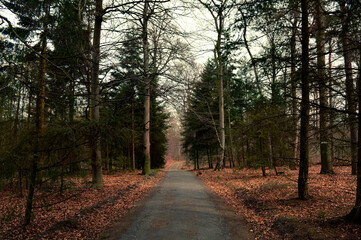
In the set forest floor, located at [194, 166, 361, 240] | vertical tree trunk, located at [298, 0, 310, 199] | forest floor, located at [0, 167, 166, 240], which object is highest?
vertical tree trunk, located at [298, 0, 310, 199]

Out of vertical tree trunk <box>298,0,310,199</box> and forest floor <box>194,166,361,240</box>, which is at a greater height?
vertical tree trunk <box>298,0,310,199</box>

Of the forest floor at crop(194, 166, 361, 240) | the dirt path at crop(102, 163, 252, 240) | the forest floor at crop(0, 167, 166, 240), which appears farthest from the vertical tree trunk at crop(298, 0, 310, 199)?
the forest floor at crop(0, 167, 166, 240)

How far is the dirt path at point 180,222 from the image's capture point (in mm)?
4595

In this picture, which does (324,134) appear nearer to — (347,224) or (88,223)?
(347,224)

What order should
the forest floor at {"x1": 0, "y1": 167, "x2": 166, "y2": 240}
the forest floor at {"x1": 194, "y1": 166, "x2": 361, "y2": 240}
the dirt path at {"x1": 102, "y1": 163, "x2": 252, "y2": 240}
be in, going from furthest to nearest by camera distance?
1. the forest floor at {"x1": 0, "y1": 167, "x2": 166, "y2": 240}
2. the dirt path at {"x1": 102, "y1": 163, "x2": 252, "y2": 240}
3. the forest floor at {"x1": 194, "y1": 166, "x2": 361, "y2": 240}

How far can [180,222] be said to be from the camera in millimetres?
5320

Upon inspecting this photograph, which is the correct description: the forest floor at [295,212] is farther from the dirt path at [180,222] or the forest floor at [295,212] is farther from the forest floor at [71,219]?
the forest floor at [71,219]

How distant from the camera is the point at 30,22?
4.22 m

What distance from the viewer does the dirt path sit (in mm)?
4595

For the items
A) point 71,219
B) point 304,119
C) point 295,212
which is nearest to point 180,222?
point 71,219

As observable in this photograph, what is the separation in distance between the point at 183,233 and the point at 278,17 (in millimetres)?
5811

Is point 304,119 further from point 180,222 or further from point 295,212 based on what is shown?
point 180,222

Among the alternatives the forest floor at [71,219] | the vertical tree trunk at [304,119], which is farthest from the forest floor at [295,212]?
the forest floor at [71,219]

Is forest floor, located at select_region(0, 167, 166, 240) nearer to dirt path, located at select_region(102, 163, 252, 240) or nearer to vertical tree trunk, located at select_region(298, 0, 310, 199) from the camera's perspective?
dirt path, located at select_region(102, 163, 252, 240)
